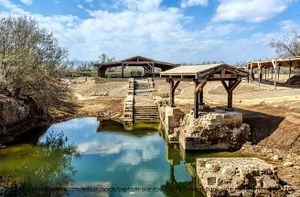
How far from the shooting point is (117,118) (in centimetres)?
2825

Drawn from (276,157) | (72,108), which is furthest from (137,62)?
(276,157)

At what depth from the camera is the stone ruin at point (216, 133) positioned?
645 inches

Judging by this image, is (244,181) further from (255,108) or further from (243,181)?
(255,108)

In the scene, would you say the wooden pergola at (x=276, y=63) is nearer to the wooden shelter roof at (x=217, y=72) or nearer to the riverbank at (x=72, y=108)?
the wooden shelter roof at (x=217, y=72)

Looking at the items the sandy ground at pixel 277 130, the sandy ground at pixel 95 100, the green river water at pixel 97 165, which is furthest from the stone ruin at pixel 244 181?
the sandy ground at pixel 95 100

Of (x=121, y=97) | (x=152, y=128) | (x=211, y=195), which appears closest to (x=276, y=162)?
(x=211, y=195)

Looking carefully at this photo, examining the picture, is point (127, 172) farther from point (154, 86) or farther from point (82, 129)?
point (154, 86)

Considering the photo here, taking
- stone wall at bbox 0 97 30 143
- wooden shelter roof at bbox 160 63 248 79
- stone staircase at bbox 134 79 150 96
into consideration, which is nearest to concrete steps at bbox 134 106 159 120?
stone staircase at bbox 134 79 150 96

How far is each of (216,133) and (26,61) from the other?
1382cm

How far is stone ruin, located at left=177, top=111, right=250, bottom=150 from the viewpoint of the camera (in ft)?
53.7

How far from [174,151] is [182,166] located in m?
2.42

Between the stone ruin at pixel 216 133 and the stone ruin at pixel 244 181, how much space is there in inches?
204

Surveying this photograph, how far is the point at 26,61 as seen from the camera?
22.2m

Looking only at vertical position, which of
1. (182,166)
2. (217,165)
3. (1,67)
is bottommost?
(182,166)
